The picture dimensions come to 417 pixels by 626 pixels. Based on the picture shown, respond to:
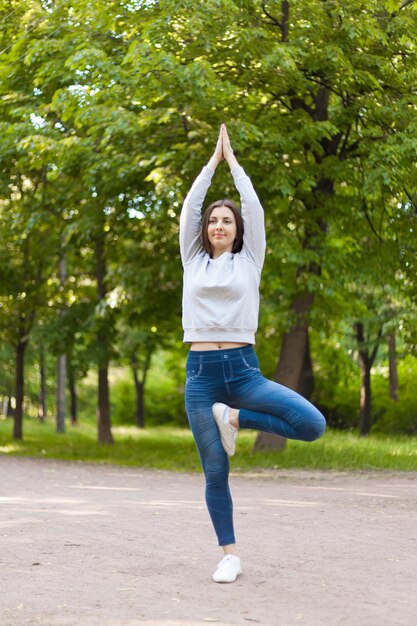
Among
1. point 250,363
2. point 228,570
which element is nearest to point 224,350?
point 250,363

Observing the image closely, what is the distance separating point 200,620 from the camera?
4547 mm

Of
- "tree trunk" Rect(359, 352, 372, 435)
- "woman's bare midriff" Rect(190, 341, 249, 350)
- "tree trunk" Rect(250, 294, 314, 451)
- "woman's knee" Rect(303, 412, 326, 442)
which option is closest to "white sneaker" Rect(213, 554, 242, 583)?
"woman's knee" Rect(303, 412, 326, 442)

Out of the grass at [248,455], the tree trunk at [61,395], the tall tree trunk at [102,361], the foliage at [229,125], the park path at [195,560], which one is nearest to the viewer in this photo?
the park path at [195,560]

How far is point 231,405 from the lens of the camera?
5504 mm

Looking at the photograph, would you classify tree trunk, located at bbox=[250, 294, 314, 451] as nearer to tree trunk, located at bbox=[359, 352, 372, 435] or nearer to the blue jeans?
tree trunk, located at bbox=[359, 352, 372, 435]

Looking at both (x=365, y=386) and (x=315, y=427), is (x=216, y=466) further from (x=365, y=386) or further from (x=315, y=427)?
(x=365, y=386)

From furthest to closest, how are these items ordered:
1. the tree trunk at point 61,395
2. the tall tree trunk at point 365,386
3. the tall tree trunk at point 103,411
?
the tree trunk at point 61,395 < the tall tree trunk at point 365,386 < the tall tree trunk at point 103,411

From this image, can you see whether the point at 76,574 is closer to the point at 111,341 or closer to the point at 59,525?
the point at 59,525

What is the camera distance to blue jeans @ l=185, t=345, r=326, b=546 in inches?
205

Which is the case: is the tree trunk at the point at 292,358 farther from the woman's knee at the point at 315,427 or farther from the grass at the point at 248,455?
the woman's knee at the point at 315,427

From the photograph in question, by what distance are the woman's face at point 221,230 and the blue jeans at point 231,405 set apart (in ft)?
1.88

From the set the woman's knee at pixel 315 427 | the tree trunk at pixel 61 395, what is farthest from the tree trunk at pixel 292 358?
the tree trunk at pixel 61 395

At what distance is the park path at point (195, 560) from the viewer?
15.5ft

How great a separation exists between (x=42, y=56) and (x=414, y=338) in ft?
23.8
